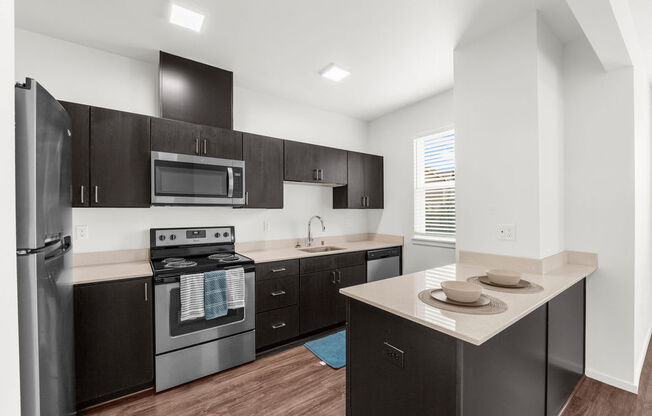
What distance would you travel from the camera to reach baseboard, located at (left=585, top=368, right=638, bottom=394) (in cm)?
201

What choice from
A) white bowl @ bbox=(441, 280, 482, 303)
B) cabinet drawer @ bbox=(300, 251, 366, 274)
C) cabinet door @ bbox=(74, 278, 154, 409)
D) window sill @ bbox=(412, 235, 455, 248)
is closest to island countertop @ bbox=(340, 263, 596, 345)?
Answer: white bowl @ bbox=(441, 280, 482, 303)

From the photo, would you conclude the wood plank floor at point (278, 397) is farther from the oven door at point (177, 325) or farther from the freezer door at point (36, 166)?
the freezer door at point (36, 166)

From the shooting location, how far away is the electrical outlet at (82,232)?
7.47 ft

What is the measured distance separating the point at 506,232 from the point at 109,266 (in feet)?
10.3

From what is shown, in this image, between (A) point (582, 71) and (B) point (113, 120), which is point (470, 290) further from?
(B) point (113, 120)

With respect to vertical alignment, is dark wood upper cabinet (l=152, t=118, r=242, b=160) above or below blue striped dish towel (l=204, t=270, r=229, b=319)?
above

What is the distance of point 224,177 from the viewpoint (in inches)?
104

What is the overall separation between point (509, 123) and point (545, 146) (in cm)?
30

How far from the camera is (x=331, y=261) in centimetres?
308

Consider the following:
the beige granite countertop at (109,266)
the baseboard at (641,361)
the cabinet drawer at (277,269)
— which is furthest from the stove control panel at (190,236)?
the baseboard at (641,361)

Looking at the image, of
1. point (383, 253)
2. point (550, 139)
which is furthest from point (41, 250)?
point (383, 253)

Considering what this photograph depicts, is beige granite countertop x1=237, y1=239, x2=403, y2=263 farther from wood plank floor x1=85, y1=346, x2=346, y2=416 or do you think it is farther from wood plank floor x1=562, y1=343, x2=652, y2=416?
wood plank floor x1=562, y1=343, x2=652, y2=416

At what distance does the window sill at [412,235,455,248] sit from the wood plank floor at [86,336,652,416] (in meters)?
1.55

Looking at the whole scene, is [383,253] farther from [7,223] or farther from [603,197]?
[7,223]
